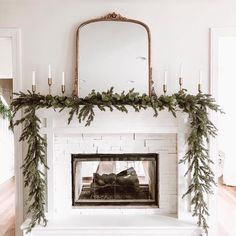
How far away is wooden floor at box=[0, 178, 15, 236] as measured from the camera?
3629 mm

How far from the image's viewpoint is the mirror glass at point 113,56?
3.12 metres

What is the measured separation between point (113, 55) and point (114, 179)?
1297 mm

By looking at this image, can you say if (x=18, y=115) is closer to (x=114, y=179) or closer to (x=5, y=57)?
(x=114, y=179)

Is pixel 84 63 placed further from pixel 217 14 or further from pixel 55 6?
pixel 217 14

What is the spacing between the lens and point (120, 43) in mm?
3133

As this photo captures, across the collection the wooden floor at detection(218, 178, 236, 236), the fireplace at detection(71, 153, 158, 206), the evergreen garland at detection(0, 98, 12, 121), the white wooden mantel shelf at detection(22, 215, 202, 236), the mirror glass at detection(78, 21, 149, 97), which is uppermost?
the mirror glass at detection(78, 21, 149, 97)

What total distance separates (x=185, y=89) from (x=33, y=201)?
1.89 meters

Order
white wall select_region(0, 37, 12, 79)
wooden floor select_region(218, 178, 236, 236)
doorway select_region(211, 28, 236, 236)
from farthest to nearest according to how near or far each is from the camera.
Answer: doorway select_region(211, 28, 236, 236) < white wall select_region(0, 37, 12, 79) < wooden floor select_region(218, 178, 236, 236)

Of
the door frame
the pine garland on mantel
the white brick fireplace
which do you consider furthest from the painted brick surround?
the door frame

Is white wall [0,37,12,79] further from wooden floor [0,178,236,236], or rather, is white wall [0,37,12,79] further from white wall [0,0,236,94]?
wooden floor [0,178,236,236]

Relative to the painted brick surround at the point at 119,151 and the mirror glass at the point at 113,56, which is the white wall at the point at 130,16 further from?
the painted brick surround at the point at 119,151

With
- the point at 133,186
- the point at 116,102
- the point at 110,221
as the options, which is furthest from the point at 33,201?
the point at 116,102

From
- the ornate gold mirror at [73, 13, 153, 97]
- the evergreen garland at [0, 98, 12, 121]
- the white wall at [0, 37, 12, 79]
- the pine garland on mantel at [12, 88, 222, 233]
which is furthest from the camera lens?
the evergreen garland at [0, 98, 12, 121]

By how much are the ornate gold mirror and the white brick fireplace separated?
337 millimetres
